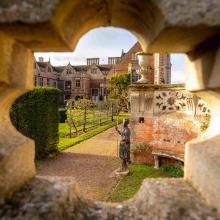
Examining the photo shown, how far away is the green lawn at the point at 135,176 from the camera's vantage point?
832cm

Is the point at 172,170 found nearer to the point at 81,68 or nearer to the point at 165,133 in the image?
the point at 165,133

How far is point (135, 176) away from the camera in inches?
394

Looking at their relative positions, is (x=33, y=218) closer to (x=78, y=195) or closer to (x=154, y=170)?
(x=78, y=195)

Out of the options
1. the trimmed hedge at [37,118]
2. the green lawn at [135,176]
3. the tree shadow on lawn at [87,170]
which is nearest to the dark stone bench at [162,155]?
the green lawn at [135,176]

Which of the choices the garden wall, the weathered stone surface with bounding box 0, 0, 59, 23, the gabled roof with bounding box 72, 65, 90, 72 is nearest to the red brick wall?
the garden wall

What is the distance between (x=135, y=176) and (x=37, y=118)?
18.9ft

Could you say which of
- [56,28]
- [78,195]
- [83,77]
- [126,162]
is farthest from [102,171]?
[83,77]

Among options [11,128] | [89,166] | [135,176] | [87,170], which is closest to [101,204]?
[11,128]

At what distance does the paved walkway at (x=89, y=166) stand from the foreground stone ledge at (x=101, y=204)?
6654mm

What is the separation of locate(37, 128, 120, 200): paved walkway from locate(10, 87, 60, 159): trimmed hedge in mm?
851

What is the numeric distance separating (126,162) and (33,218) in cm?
939

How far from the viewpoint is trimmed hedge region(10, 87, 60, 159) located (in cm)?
1309

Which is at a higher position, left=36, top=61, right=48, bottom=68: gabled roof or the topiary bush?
left=36, top=61, right=48, bottom=68: gabled roof

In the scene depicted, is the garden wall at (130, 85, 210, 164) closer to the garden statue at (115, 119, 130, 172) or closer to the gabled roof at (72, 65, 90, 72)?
the garden statue at (115, 119, 130, 172)
